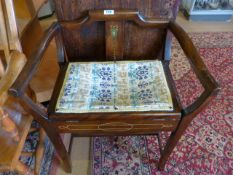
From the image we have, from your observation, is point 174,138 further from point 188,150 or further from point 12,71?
point 12,71

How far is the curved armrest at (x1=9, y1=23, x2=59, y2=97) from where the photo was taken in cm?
66

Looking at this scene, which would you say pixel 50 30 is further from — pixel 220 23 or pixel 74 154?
pixel 220 23

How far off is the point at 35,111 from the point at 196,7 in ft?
7.06

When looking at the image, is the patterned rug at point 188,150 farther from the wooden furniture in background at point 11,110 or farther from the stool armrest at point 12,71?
the stool armrest at point 12,71

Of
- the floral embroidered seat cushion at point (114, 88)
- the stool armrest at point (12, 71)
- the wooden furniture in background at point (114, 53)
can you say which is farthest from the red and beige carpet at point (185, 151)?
the stool armrest at point (12, 71)

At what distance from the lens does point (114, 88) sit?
94 centimetres

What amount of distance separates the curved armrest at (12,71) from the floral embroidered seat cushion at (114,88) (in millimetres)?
183

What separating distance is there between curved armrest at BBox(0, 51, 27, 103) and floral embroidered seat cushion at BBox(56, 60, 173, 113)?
18cm

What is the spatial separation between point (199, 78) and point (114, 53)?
1.52 feet

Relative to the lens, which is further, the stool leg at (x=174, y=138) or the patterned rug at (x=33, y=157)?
the patterned rug at (x=33, y=157)

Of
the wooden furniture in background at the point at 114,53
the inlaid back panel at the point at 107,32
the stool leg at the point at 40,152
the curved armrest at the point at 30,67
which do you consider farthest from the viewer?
the stool leg at the point at 40,152

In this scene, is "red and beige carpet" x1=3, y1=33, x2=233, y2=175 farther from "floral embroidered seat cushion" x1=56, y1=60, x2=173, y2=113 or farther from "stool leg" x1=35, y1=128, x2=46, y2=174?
"floral embroidered seat cushion" x1=56, y1=60, x2=173, y2=113

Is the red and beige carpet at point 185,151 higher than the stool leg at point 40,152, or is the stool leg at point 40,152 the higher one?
the stool leg at point 40,152

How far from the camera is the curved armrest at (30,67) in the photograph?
0.66 meters
